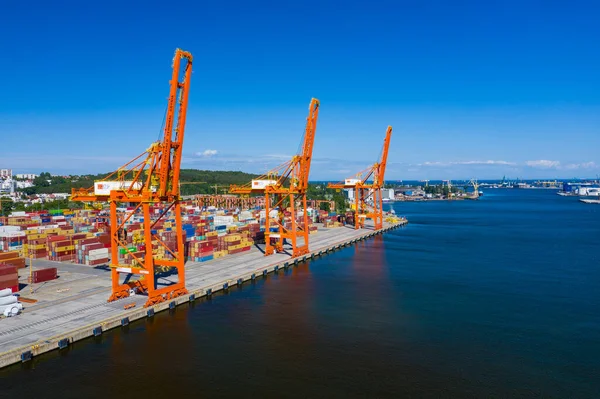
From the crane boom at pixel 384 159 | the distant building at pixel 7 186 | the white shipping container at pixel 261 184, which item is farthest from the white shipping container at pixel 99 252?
the distant building at pixel 7 186

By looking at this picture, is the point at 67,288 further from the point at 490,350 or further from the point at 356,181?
the point at 356,181

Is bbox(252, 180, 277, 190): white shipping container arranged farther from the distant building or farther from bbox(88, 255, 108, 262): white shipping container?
the distant building

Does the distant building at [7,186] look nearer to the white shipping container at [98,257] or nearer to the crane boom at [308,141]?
the white shipping container at [98,257]

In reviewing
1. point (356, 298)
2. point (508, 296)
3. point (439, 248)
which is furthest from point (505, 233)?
point (356, 298)

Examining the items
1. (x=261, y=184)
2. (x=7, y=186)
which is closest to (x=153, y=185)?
(x=261, y=184)

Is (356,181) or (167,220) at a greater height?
(356,181)

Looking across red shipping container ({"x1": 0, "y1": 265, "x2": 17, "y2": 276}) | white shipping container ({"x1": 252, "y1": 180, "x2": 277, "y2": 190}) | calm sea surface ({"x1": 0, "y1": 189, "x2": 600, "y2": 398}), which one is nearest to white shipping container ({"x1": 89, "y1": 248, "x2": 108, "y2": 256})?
red shipping container ({"x1": 0, "y1": 265, "x2": 17, "y2": 276})
